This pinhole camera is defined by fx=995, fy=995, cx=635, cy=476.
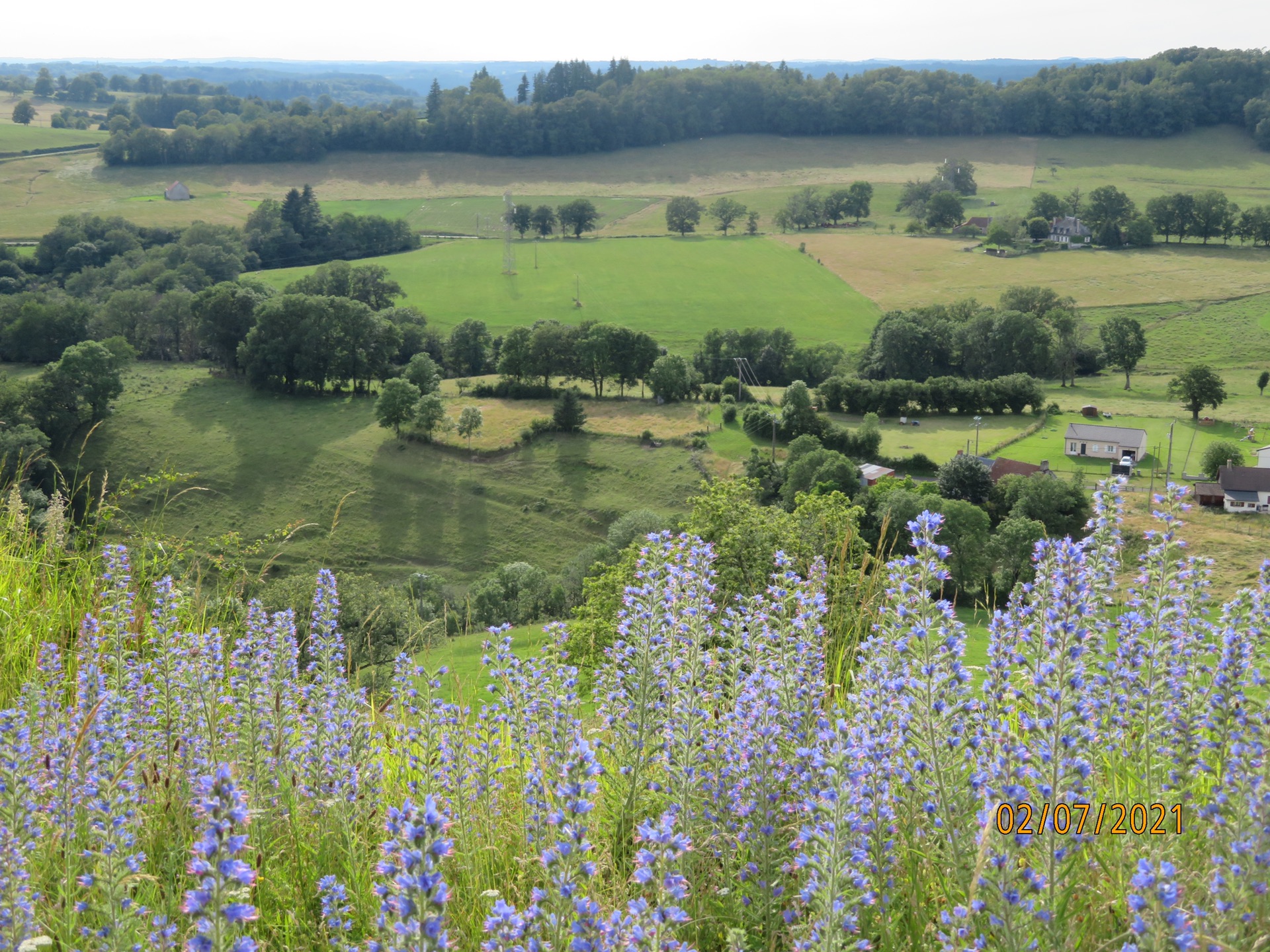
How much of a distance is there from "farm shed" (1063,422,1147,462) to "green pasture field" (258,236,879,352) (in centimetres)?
3674

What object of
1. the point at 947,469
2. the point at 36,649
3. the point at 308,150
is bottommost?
the point at 947,469

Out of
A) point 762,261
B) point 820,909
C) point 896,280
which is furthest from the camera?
point 762,261

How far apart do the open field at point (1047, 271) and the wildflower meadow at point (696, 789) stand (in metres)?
111

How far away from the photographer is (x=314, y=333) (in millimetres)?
86500

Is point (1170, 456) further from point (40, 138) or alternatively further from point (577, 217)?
point (40, 138)

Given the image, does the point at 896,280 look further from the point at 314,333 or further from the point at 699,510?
the point at 699,510

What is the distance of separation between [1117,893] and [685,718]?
2.09m

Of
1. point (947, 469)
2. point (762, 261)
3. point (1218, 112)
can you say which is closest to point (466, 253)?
point (762, 261)

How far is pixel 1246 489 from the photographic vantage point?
194 feet

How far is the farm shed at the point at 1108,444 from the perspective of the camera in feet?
221

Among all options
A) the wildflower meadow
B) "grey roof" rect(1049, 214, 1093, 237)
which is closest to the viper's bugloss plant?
the wildflower meadow

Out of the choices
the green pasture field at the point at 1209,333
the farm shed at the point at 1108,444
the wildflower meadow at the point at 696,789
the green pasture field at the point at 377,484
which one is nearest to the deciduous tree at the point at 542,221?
the green pasture field at the point at 377,484

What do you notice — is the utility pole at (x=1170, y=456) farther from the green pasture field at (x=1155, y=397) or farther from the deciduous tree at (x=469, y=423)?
the deciduous tree at (x=469, y=423)

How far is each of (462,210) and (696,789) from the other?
160 metres
